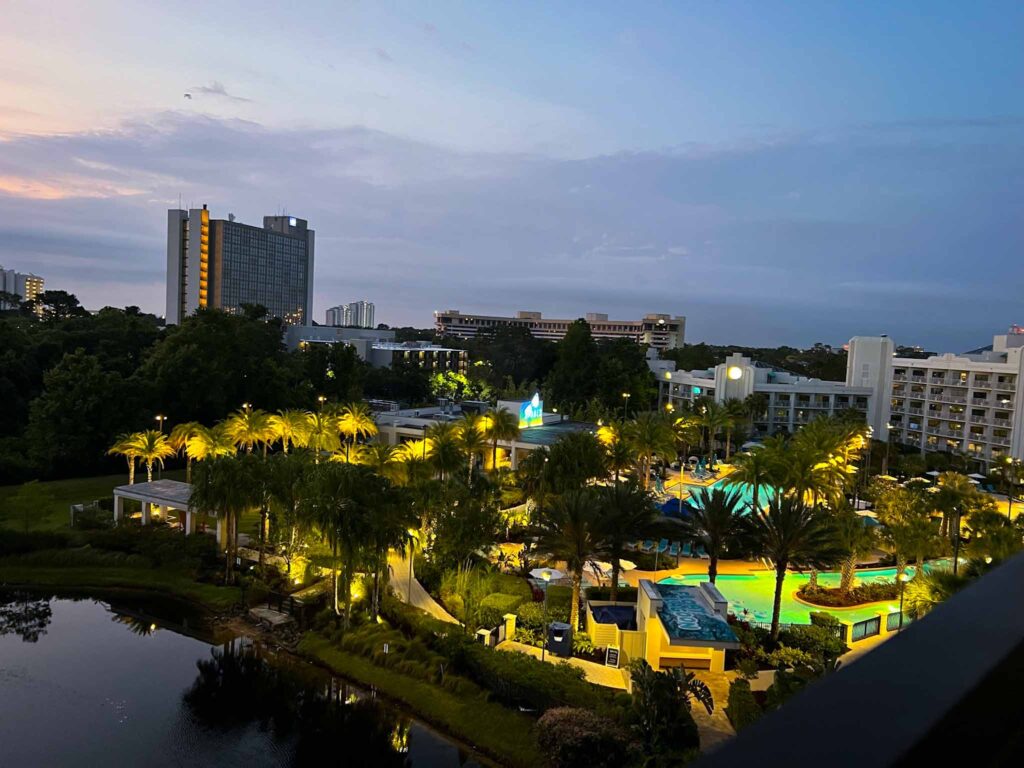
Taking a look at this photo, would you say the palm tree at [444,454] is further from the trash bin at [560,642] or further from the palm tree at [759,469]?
the trash bin at [560,642]

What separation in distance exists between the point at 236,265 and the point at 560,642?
384ft

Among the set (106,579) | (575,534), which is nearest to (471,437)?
(575,534)

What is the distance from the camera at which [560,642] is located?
1816cm

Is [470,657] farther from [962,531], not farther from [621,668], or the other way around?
[962,531]

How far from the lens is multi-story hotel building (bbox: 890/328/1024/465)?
Answer: 163ft

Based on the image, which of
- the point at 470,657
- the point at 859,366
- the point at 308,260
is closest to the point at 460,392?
the point at 859,366

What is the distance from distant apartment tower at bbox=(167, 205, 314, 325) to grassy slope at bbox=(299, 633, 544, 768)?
8250cm

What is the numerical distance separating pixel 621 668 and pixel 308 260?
141m

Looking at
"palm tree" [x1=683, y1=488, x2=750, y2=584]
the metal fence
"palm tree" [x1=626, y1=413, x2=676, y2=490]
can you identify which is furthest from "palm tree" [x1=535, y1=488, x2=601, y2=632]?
"palm tree" [x1=626, y1=413, x2=676, y2=490]

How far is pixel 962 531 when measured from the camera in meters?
30.0

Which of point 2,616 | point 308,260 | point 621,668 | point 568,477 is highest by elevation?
point 308,260

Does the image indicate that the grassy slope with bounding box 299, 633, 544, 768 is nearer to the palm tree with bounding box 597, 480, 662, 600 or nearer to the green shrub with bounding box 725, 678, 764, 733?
the green shrub with bounding box 725, 678, 764, 733

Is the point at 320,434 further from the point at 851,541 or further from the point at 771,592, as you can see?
the point at 851,541

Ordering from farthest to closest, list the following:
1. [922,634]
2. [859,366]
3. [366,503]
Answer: [859,366] < [366,503] < [922,634]
